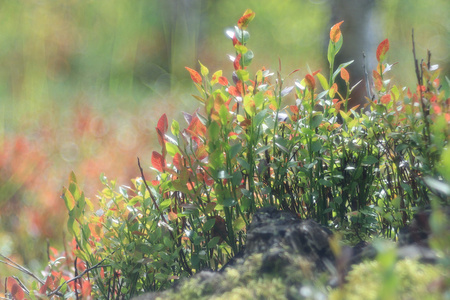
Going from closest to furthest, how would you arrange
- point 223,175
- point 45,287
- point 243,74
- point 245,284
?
point 245,284 → point 223,175 → point 243,74 → point 45,287

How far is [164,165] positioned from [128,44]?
24.6ft

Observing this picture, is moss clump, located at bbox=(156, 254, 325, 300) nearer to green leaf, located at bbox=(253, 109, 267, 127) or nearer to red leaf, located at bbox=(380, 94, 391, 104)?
green leaf, located at bbox=(253, 109, 267, 127)

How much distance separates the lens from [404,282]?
713mm

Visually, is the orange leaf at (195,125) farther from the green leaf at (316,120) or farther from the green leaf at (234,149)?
the green leaf at (316,120)

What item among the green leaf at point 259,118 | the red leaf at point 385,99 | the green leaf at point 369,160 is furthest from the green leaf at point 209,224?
the red leaf at point 385,99

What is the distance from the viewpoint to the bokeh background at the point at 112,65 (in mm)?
2926

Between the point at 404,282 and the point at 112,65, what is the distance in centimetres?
746

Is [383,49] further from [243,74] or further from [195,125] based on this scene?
[195,125]

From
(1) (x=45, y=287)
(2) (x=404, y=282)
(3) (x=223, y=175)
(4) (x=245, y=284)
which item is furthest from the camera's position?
(1) (x=45, y=287)

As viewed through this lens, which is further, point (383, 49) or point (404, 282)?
point (383, 49)

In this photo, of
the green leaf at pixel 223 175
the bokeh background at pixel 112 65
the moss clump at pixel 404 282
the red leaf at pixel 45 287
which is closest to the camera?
the moss clump at pixel 404 282

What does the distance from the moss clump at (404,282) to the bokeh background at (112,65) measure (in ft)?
1.68

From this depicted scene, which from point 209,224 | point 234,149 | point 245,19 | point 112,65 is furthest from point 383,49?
point 112,65

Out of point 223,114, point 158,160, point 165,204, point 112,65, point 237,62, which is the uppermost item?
point 112,65
